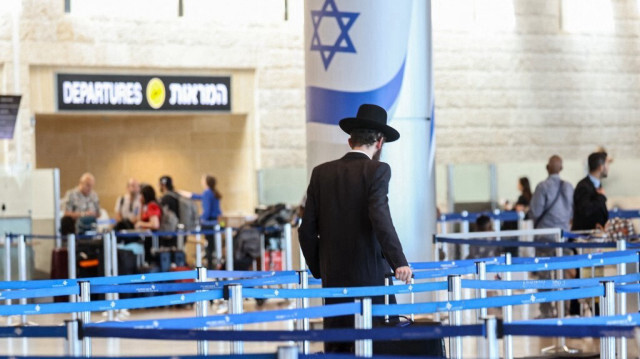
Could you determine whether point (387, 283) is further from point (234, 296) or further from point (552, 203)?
point (552, 203)

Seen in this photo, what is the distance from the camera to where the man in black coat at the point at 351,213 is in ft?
24.2

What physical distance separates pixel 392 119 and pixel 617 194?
41.8 ft

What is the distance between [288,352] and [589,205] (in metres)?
9.20

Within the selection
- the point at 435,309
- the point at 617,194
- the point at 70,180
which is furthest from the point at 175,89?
the point at 435,309

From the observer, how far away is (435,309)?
6.17m

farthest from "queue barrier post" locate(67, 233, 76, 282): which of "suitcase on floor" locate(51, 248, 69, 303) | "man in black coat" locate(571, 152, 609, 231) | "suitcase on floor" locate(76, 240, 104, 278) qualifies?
"man in black coat" locate(571, 152, 609, 231)

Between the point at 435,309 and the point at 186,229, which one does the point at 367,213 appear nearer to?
the point at 435,309

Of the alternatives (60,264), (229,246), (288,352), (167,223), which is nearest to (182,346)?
(229,246)

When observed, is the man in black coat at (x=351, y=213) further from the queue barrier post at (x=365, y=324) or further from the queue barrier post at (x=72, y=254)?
the queue barrier post at (x=72, y=254)

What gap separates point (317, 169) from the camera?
25.0 feet

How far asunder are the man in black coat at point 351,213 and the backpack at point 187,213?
9.99 metres

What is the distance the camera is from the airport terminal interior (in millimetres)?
7461

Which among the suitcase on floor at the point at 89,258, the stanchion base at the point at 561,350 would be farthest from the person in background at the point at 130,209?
the stanchion base at the point at 561,350

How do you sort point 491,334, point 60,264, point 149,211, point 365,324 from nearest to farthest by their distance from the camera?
point 491,334, point 365,324, point 60,264, point 149,211
